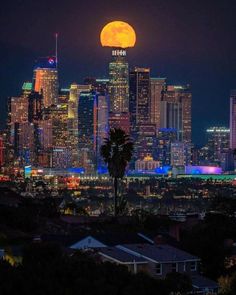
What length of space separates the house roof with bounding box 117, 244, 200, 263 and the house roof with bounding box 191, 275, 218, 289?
161 centimetres

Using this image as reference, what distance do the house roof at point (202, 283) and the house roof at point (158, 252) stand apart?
1614 millimetres

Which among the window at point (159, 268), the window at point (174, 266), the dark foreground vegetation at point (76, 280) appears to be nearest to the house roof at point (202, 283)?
the window at point (174, 266)

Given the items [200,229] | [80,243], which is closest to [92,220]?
[200,229]

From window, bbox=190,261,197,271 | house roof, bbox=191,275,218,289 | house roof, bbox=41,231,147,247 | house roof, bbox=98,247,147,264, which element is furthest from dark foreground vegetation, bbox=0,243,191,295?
house roof, bbox=41,231,147,247

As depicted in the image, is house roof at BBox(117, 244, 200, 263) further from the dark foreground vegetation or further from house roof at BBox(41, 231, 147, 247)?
the dark foreground vegetation

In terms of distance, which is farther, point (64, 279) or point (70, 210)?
point (70, 210)

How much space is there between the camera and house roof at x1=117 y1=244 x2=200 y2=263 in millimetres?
48000

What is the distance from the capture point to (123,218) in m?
74.0

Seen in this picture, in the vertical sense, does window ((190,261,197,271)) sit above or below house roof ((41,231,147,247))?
below

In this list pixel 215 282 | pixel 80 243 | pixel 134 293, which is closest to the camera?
pixel 134 293

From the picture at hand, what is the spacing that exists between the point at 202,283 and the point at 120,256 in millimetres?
3814

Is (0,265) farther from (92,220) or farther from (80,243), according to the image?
(92,220)

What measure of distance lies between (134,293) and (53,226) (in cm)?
2904

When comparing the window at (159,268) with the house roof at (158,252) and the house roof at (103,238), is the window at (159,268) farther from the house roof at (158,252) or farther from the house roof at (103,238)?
the house roof at (103,238)
